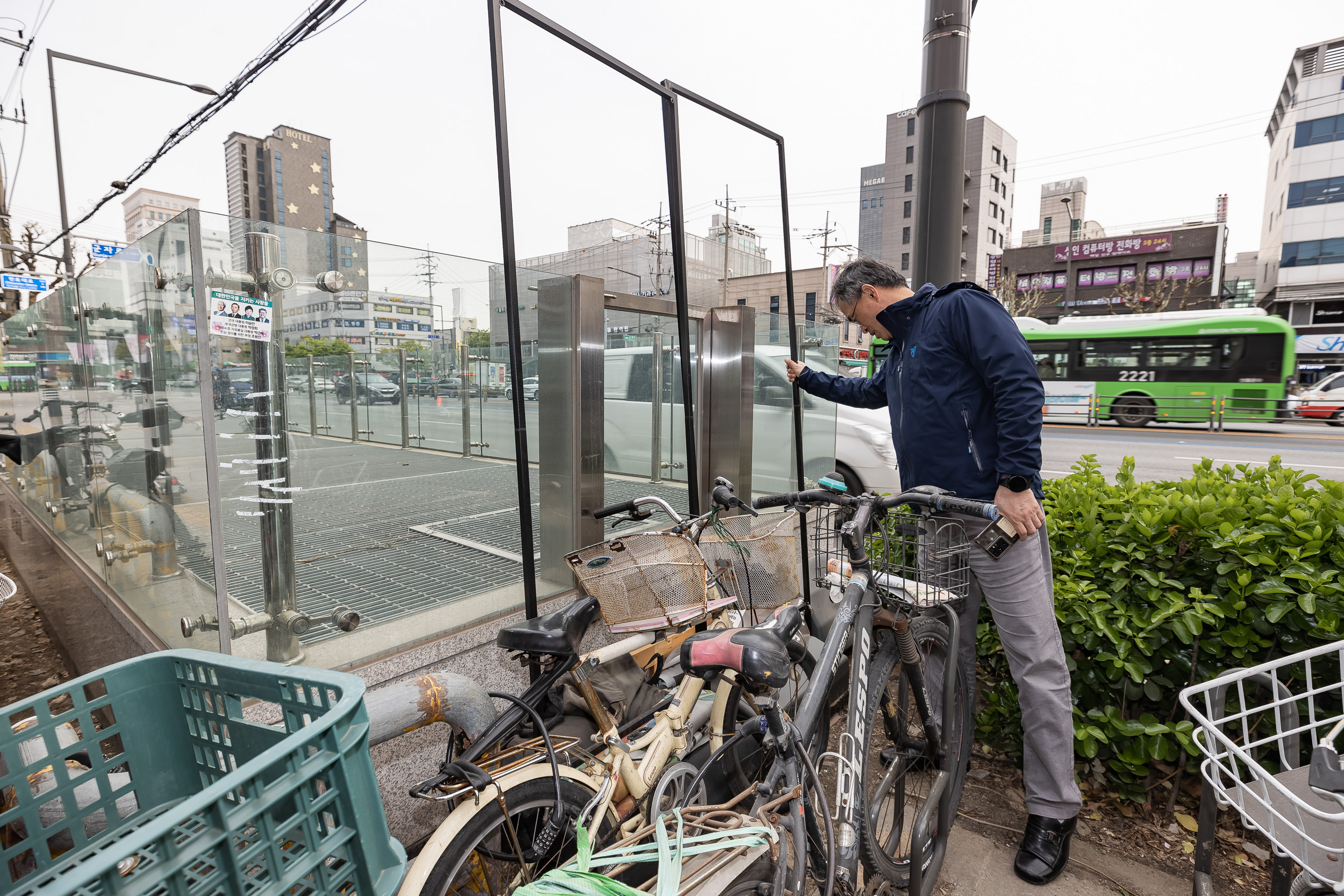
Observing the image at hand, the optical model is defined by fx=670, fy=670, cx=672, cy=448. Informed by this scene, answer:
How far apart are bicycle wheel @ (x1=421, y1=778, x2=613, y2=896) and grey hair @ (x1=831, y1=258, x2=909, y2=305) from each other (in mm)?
2023

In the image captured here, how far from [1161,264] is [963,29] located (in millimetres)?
52413

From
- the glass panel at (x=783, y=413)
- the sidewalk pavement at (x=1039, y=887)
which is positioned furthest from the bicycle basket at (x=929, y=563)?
the glass panel at (x=783, y=413)

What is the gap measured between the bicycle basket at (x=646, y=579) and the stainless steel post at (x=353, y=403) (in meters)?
1.23

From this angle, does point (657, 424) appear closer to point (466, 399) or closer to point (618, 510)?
point (466, 399)

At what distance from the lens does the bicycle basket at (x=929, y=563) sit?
6.94ft

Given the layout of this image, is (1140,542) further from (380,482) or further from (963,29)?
(380,482)

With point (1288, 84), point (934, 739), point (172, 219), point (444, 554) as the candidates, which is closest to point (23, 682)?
point (444, 554)

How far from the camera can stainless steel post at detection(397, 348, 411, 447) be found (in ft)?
9.99

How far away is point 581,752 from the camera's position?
79.6 inches

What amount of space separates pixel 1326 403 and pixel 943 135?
24.4m

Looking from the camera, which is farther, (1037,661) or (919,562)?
(1037,661)

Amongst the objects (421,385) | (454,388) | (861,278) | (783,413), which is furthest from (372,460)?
(783,413)

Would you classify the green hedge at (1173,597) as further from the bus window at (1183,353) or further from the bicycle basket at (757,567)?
the bus window at (1183,353)

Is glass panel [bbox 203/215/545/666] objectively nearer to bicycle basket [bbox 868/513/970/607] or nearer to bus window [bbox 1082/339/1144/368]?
bicycle basket [bbox 868/513/970/607]
